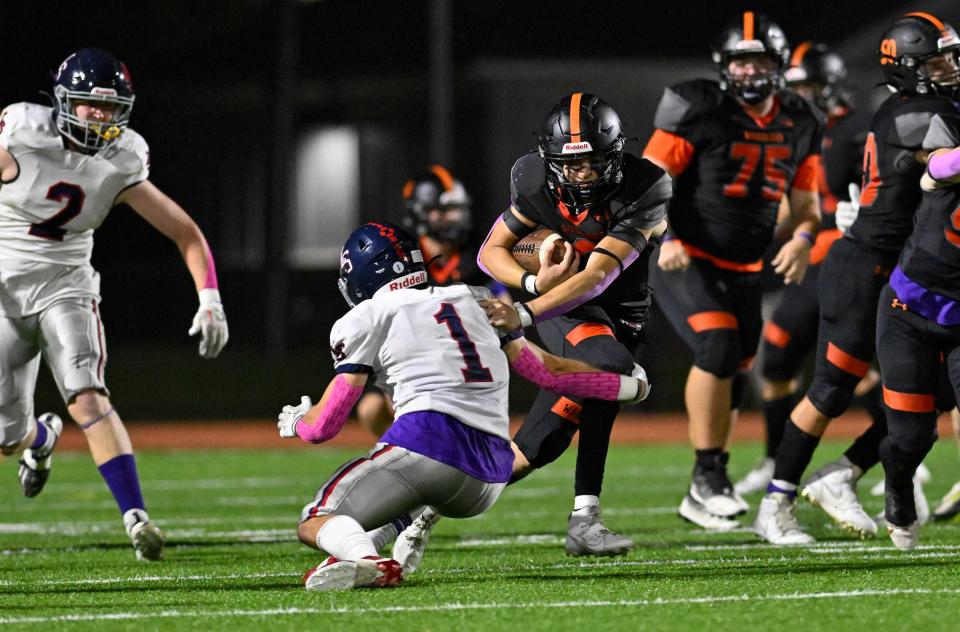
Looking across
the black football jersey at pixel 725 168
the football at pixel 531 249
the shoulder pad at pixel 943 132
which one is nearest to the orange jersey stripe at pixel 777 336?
the black football jersey at pixel 725 168

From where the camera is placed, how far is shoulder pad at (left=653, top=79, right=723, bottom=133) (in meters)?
6.25

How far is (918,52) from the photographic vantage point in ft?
16.5

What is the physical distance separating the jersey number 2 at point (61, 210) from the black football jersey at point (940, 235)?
300 cm

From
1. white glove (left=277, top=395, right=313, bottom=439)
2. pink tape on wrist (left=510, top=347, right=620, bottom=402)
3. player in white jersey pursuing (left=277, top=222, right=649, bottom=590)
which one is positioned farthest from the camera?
pink tape on wrist (left=510, top=347, right=620, bottom=402)

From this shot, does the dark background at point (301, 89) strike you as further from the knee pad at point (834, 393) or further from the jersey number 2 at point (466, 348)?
the jersey number 2 at point (466, 348)

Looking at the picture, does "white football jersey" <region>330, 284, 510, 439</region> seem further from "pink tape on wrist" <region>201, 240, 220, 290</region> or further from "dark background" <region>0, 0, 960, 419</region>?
"dark background" <region>0, 0, 960, 419</region>

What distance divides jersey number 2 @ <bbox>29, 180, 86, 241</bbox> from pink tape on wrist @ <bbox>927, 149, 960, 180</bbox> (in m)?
3.02

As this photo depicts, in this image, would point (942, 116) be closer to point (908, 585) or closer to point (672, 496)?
point (908, 585)

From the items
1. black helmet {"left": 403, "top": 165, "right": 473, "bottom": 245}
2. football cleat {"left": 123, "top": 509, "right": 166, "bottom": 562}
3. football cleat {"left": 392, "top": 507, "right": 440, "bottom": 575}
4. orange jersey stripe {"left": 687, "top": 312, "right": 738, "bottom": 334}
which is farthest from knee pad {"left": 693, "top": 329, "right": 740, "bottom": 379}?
football cleat {"left": 123, "top": 509, "right": 166, "bottom": 562}

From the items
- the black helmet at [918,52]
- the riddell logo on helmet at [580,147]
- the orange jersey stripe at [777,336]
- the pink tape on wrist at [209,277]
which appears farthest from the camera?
the orange jersey stripe at [777,336]

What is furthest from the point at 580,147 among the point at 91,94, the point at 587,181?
the point at 91,94

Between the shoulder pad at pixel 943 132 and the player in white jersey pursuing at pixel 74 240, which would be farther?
the player in white jersey pursuing at pixel 74 240

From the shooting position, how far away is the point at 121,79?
17.7ft

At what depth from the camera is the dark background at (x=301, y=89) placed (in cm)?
1542
